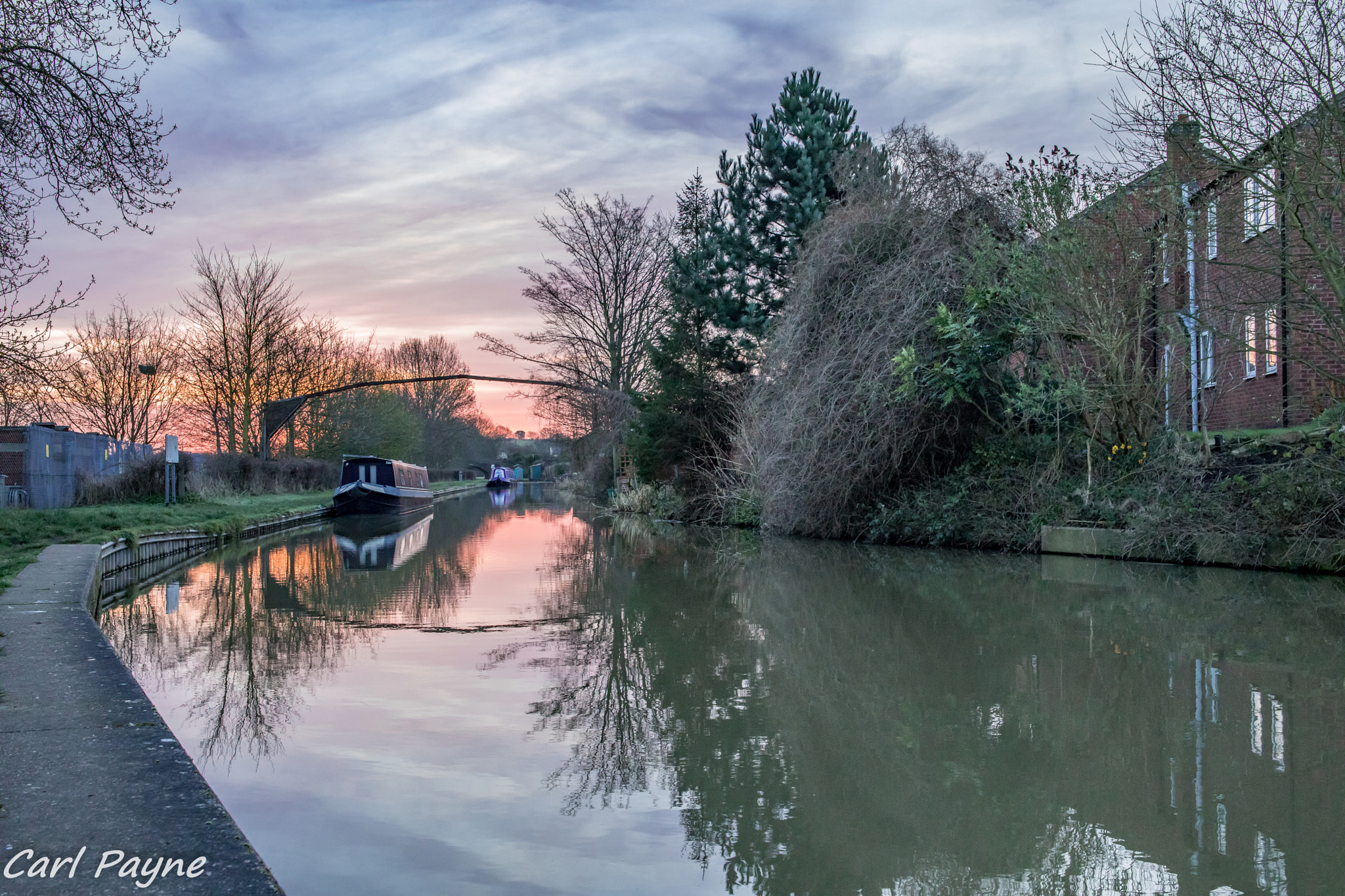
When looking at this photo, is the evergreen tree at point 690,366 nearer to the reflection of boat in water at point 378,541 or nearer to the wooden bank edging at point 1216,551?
the reflection of boat in water at point 378,541

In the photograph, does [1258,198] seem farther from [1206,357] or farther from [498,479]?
[498,479]

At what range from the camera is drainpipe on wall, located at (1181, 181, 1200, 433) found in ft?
39.4

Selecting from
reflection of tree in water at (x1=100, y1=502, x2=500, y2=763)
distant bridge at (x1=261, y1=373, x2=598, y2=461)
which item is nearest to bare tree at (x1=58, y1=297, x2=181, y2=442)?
distant bridge at (x1=261, y1=373, x2=598, y2=461)

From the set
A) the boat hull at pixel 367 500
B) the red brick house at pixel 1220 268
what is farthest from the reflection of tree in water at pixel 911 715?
the boat hull at pixel 367 500

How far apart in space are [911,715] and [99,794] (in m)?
3.86

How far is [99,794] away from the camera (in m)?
3.54

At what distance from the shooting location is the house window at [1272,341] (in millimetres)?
11452

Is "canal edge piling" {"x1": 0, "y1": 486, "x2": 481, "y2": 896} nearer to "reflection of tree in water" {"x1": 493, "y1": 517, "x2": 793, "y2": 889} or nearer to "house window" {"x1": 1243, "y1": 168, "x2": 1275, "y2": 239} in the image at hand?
"reflection of tree in water" {"x1": 493, "y1": 517, "x2": 793, "y2": 889}

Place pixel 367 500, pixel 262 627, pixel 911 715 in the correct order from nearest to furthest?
pixel 911 715
pixel 262 627
pixel 367 500

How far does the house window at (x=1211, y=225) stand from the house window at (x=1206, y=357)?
110 cm

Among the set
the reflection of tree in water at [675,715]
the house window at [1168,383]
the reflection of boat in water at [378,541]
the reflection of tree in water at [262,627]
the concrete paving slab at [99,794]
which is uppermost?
the house window at [1168,383]

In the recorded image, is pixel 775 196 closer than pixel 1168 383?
No

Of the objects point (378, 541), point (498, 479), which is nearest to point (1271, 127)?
point (378, 541)

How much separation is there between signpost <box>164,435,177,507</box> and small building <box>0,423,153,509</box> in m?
1.47
